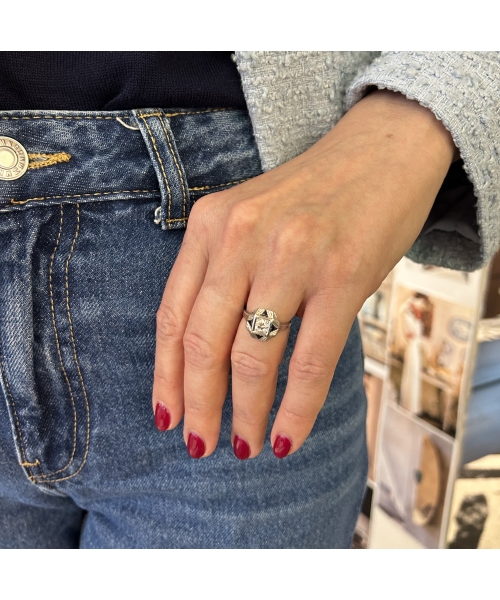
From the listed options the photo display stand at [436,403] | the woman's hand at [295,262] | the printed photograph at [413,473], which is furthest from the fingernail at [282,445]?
the printed photograph at [413,473]

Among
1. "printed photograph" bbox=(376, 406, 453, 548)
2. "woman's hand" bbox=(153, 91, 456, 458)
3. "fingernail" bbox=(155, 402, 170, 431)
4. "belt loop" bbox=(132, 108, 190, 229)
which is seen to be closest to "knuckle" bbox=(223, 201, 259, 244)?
"woman's hand" bbox=(153, 91, 456, 458)

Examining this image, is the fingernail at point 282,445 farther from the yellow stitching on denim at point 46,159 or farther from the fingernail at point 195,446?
the yellow stitching on denim at point 46,159

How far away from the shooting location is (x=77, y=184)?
0.49 meters

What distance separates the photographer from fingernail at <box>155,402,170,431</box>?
526 mm

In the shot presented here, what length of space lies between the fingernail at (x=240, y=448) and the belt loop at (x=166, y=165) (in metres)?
0.24

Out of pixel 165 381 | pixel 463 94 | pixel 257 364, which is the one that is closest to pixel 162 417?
pixel 165 381

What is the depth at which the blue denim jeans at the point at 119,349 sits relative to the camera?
487 mm

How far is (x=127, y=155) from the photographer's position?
501mm

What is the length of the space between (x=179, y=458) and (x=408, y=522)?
1486 millimetres

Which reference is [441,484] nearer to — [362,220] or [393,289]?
[393,289]

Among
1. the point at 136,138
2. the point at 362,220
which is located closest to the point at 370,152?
the point at 362,220

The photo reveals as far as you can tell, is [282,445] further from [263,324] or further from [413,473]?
[413,473]

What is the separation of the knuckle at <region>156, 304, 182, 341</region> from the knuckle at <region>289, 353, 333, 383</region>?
121 mm

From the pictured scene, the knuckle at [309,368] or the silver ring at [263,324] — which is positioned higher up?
the silver ring at [263,324]
